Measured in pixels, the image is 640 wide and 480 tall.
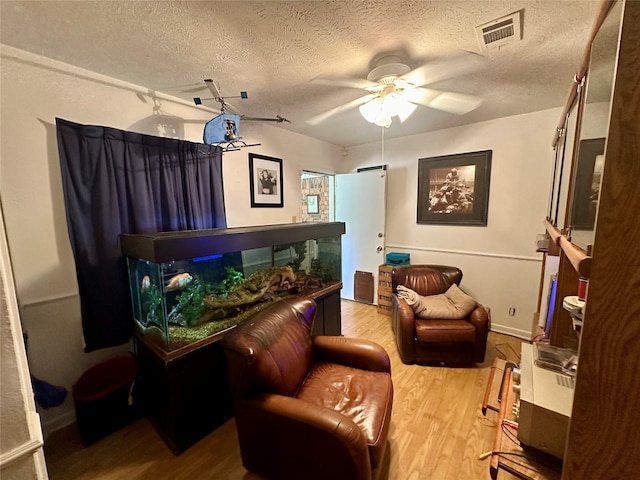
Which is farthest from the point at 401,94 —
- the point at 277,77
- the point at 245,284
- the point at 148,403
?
the point at 148,403

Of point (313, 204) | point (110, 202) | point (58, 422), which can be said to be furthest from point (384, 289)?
point (58, 422)

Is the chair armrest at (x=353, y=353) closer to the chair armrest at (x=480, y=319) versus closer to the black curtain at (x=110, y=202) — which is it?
the chair armrest at (x=480, y=319)

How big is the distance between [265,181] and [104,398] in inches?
92.6

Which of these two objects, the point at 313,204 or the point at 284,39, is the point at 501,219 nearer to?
the point at 284,39

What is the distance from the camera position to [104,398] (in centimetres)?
174

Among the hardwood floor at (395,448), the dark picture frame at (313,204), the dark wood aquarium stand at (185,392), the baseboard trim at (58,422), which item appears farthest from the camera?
the dark picture frame at (313,204)

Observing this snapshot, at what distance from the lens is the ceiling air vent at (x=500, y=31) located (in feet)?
4.47

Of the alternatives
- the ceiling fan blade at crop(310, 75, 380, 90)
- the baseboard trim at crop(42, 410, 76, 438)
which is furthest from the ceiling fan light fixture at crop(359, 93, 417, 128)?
the baseboard trim at crop(42, 410, 76, 438)

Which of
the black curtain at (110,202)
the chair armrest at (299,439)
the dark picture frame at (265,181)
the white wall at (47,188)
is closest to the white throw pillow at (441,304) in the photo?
the chair armrest at (299,439)

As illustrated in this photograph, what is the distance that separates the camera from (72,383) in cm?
188

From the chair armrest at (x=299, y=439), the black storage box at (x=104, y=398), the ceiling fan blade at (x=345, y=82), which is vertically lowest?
the black storage box at (x=104, y=398)

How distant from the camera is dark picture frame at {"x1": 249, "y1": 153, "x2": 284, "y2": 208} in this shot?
298 cm

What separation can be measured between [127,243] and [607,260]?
234cm

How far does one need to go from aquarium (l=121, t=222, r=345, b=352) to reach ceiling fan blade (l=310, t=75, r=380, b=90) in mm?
1169
